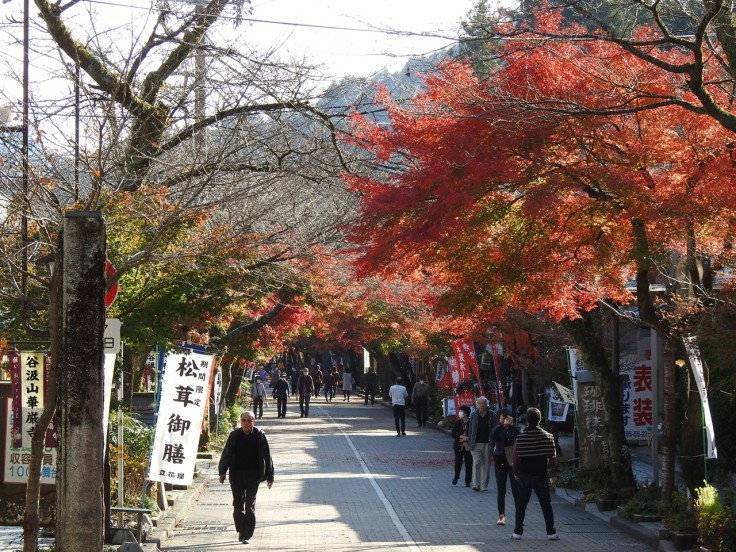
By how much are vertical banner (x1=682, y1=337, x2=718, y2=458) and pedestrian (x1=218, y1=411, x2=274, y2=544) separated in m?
5.75

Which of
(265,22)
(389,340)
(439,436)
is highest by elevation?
(265,22)

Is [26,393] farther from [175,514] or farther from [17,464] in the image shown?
[175,514]

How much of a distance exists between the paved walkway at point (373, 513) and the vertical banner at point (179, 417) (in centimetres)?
94

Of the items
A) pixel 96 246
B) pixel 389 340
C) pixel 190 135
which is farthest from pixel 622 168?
pixel 389 340

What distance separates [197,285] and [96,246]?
20.0 feet

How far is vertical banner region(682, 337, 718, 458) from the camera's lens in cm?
1286

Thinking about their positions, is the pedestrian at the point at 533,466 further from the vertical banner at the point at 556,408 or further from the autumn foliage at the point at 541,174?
the vertical banner at the point at 556,408

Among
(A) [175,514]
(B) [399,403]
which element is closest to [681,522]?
(A) [175,514]

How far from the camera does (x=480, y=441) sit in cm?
1897

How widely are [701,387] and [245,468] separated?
616cm

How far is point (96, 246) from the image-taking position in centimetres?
812

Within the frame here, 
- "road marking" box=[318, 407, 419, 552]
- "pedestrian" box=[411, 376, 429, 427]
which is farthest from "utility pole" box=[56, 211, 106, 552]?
"pedestrian" box=[411, 376, 429, 427]

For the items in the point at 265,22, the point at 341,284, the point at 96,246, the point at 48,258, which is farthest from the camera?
the point at 341,284

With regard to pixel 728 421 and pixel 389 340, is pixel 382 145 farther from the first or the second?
pixel 389 340
